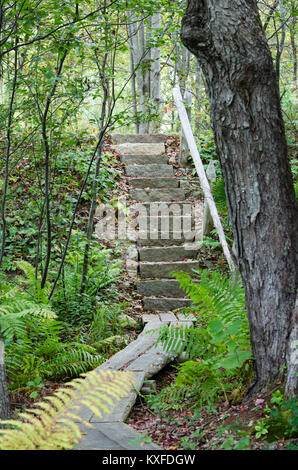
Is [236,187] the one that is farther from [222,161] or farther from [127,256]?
[127,256]

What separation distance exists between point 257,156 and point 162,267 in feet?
12.8

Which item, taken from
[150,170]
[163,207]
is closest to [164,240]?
[163,207]

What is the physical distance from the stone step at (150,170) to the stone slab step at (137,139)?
1.42 metres

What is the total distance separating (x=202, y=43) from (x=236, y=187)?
0.89m

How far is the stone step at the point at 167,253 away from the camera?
21.5 ft

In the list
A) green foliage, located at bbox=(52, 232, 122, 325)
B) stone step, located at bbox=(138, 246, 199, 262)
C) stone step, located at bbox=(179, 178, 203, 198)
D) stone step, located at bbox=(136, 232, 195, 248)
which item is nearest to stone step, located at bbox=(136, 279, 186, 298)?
green foliage, located at bbox=(52, 232, 122, 325)

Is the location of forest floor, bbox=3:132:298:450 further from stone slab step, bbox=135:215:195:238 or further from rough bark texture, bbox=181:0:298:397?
stone slab step, bbox=135:215:195:238

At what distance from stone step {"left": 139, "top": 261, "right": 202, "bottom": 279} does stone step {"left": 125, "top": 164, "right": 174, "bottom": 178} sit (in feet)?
8.51

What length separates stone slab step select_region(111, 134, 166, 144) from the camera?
31.9 ft

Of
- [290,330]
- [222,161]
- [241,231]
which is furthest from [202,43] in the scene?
[290,330]

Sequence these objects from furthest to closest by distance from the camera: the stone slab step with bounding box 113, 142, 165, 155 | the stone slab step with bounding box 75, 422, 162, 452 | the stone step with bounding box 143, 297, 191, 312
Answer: the stone slab step with bounding box 113, 142, 165, 155, the stone step with bounding box 143, 297, 191, 312, the stone slab step with bounding box 75, 422, 162, 452

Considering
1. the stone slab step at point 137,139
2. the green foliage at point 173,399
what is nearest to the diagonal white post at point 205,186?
the green foliage at point 173,399

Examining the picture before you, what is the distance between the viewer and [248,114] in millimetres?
2592
